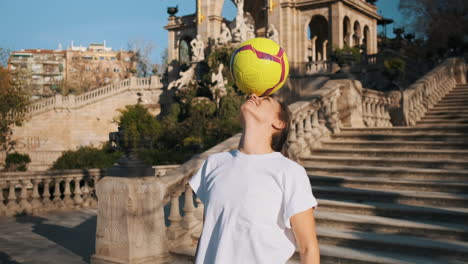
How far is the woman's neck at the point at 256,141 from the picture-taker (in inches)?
79.3

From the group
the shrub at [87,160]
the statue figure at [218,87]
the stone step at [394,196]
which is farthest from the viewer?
the statue figure at [218,87]

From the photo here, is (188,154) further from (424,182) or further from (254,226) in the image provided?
(254,226)

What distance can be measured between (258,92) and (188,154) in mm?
16634

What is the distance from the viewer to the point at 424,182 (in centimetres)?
604

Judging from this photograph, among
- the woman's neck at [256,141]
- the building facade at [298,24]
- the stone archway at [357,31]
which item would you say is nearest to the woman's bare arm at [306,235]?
the woman's neck at [256,141]

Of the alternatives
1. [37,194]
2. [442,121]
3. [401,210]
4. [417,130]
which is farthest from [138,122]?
[401,210]

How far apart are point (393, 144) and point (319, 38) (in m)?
37.5

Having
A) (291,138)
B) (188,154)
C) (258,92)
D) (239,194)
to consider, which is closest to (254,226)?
(239,194)

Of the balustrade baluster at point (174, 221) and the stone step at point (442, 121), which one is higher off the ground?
the stone step at point (442, 121)

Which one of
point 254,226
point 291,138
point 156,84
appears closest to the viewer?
point 254,226

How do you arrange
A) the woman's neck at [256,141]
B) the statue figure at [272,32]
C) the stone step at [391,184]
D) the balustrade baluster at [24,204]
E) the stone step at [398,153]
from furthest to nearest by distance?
1. the statue figure at [272,32]
2. the balustrade baluster at [24,204]
3. the stone step at [398,153]
4. the stone step at [391,184]
5. the woman's neck at [256,141]

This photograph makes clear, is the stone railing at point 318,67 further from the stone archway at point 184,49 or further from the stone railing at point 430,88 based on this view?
the stone railing at point 430,88

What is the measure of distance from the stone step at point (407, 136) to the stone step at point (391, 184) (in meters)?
1.78

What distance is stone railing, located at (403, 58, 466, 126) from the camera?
11.3 m
